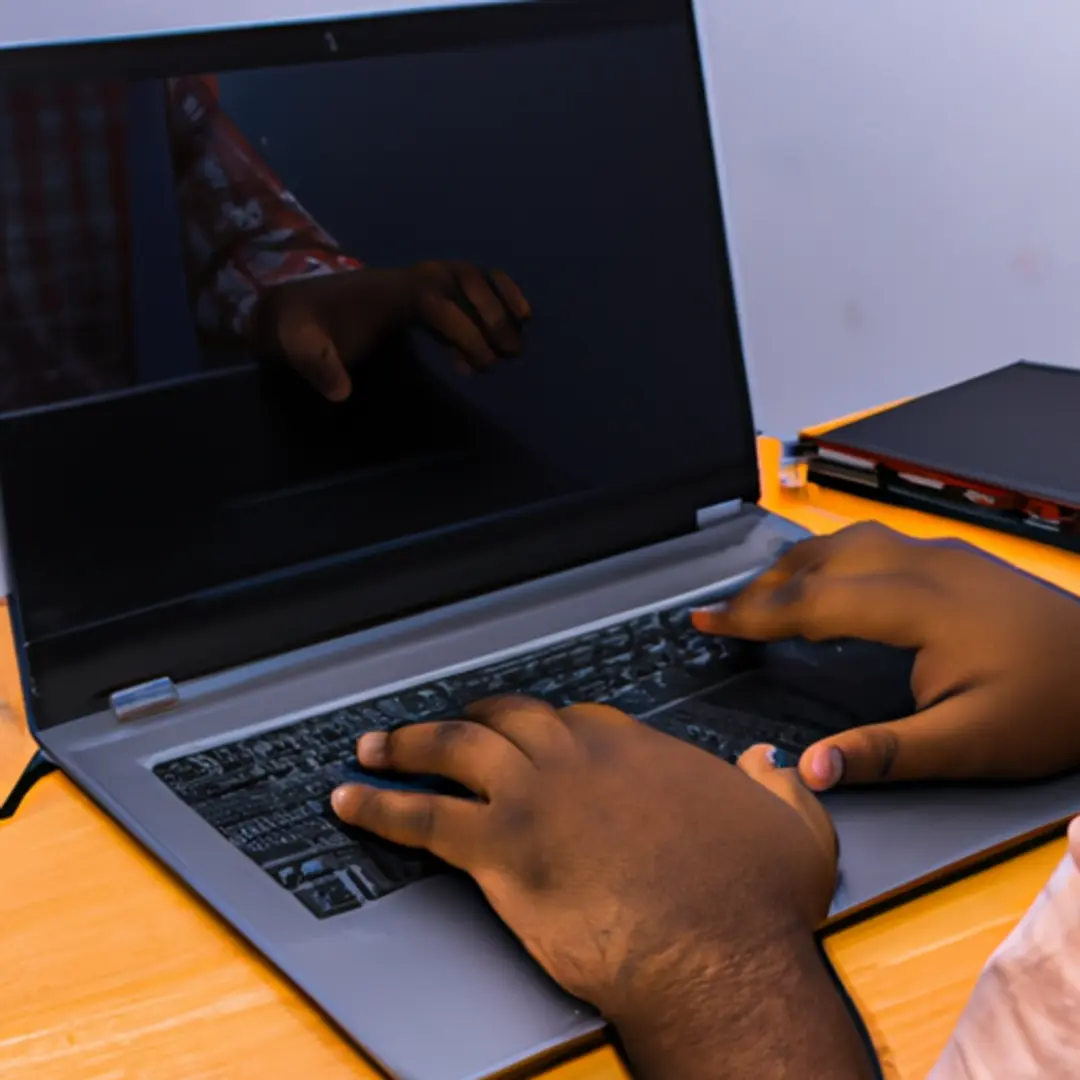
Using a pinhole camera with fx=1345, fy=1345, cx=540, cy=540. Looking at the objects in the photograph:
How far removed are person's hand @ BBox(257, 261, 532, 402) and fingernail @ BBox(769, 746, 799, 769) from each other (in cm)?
30

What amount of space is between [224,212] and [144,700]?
0.26 m

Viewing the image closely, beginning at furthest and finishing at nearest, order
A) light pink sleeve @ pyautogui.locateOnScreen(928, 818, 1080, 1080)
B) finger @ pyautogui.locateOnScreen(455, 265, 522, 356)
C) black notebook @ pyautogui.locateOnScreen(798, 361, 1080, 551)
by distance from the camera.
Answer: black notebook @ pyautogui.locateOnScreen(798, 361, 1080, 551) → finger @ pyautogui.locateOnScreen(455, 265, 522, 356) → light pink sleeve @ pyautogui.locateOnScreen(928, 818, 1080, 1080)

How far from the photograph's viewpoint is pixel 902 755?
591 mm

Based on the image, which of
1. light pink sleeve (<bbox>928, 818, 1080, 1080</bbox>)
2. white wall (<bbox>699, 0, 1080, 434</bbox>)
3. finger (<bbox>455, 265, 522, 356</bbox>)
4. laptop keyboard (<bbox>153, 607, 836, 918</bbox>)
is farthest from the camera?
white wall (<bbox>699, 0, 1080, 434</bbox>)

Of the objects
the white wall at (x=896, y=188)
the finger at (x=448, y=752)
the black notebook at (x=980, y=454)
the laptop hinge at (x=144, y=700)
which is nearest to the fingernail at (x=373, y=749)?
the finger at (x=448, y=752)

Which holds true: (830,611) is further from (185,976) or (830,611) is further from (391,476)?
(185,976)

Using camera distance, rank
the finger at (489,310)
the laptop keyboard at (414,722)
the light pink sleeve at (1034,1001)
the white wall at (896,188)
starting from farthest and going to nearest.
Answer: the white wall at (896,188) < the finger at (489,310) < the laptop keyboard at (414,722) < the light pink sleeve at (1034,1001)

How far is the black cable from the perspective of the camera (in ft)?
2.15

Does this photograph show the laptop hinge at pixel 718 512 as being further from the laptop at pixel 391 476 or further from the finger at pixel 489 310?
the finger at pixel 489 310

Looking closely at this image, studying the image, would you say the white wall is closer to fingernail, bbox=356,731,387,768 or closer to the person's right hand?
the person's right hand

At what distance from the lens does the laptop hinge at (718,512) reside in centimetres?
88

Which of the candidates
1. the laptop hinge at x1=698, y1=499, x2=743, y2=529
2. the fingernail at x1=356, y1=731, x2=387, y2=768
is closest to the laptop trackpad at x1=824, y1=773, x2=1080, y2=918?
the fingernail at x1=356, y1=731, x2=387, y2=768

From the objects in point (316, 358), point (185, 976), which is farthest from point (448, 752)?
point (316, 358)

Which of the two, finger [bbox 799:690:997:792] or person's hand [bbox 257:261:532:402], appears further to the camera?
person's hand [bbox 257:261:532:402]
